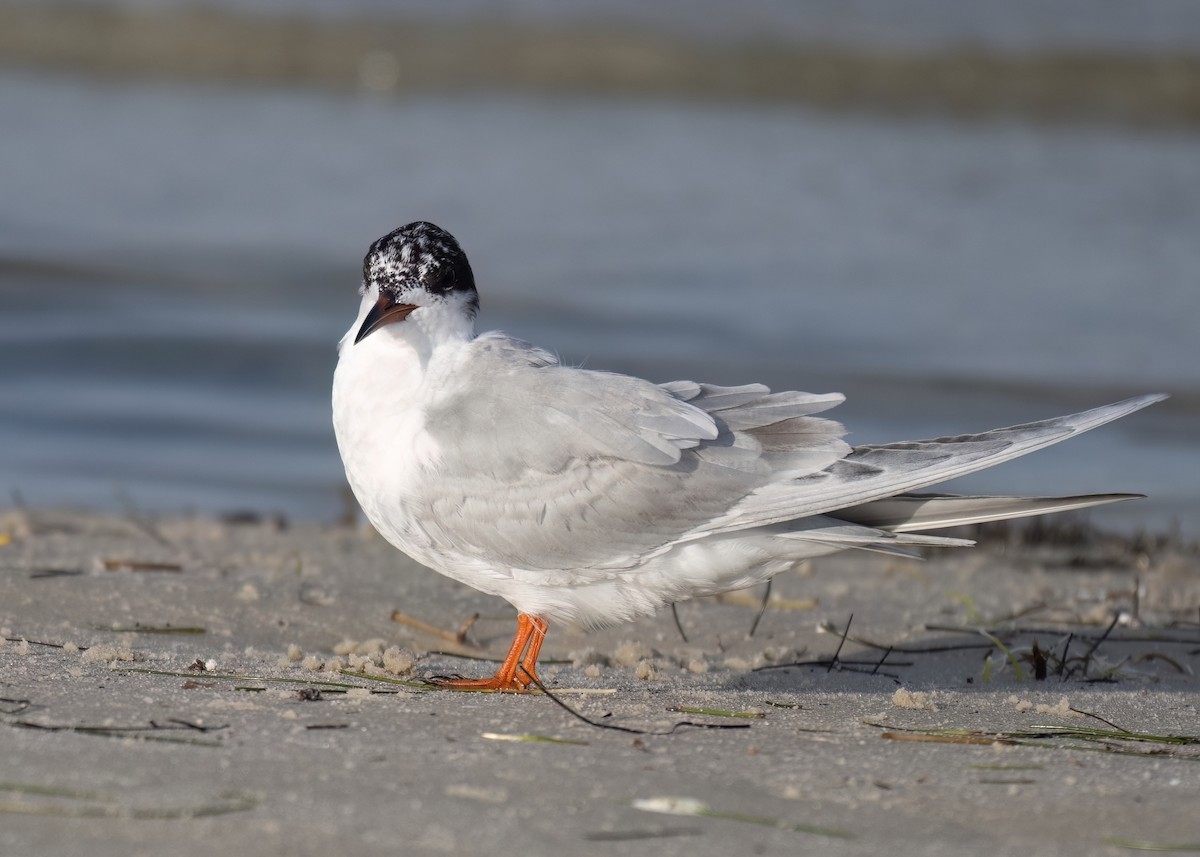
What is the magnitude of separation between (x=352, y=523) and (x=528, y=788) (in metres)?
3.84

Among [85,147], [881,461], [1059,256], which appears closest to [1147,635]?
[881,461]

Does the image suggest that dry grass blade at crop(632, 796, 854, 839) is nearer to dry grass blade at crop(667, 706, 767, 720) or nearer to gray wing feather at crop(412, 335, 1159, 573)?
dry grass blade at crop(667, 706, 767, 720)

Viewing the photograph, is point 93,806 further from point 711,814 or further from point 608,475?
point 608,475

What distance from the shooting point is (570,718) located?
3.14m

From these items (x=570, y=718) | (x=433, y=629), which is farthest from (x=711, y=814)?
(x=433, y=629)

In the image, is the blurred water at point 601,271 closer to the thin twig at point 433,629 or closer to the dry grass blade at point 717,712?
the thin twig at point 433,629

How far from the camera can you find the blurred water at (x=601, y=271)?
7785mm

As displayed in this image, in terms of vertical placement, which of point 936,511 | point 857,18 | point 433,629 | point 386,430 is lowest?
point 433,629

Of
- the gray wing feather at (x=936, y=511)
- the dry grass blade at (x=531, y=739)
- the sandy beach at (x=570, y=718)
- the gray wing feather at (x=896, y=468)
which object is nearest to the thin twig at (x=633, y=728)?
the sandy beach at (x=570, y=718)

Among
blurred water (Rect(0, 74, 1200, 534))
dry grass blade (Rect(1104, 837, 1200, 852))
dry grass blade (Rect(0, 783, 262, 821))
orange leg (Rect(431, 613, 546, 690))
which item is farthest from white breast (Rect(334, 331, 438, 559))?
blurred water (Rect(0, 74, 1200, 534))

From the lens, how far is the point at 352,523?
6.32 m

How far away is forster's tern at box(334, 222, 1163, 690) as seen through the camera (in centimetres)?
351

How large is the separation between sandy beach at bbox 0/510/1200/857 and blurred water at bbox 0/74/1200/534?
228 centimetres

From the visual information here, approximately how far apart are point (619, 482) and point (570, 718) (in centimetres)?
62
